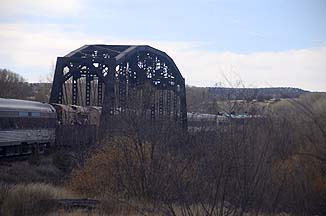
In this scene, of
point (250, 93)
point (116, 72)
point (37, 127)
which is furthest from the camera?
point (116, 72)

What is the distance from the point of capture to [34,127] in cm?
3425

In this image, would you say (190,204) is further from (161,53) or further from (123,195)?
(161,53)

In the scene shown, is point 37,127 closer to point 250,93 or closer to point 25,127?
point 25,127

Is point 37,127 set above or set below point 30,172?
above

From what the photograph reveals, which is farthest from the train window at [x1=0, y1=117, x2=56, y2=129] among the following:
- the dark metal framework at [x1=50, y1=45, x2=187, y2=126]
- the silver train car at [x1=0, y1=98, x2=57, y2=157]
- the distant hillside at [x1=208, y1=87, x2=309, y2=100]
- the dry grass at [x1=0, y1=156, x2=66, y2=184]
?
A: the distant hillside at [x1=208, y1=87, x2=309, y2=100]

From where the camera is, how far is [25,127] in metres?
32.7

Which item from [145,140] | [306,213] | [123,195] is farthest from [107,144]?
[306,213]

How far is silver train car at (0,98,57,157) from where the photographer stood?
29.9m

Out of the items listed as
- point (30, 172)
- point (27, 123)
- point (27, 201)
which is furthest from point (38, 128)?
point (27, 201)

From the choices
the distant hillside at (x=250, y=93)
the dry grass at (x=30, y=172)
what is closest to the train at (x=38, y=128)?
the dry grass at (x=30, y=172)

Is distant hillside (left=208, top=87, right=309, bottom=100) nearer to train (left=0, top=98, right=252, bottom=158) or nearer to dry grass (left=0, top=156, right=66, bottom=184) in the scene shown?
train (left=0, top=98, right=252, bottom=158)

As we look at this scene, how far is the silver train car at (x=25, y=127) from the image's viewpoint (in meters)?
29.9

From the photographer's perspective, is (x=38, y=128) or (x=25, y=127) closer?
(x=25, y=127)

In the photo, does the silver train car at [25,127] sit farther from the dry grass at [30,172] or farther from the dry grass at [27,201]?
the dry grass at [27,201]
